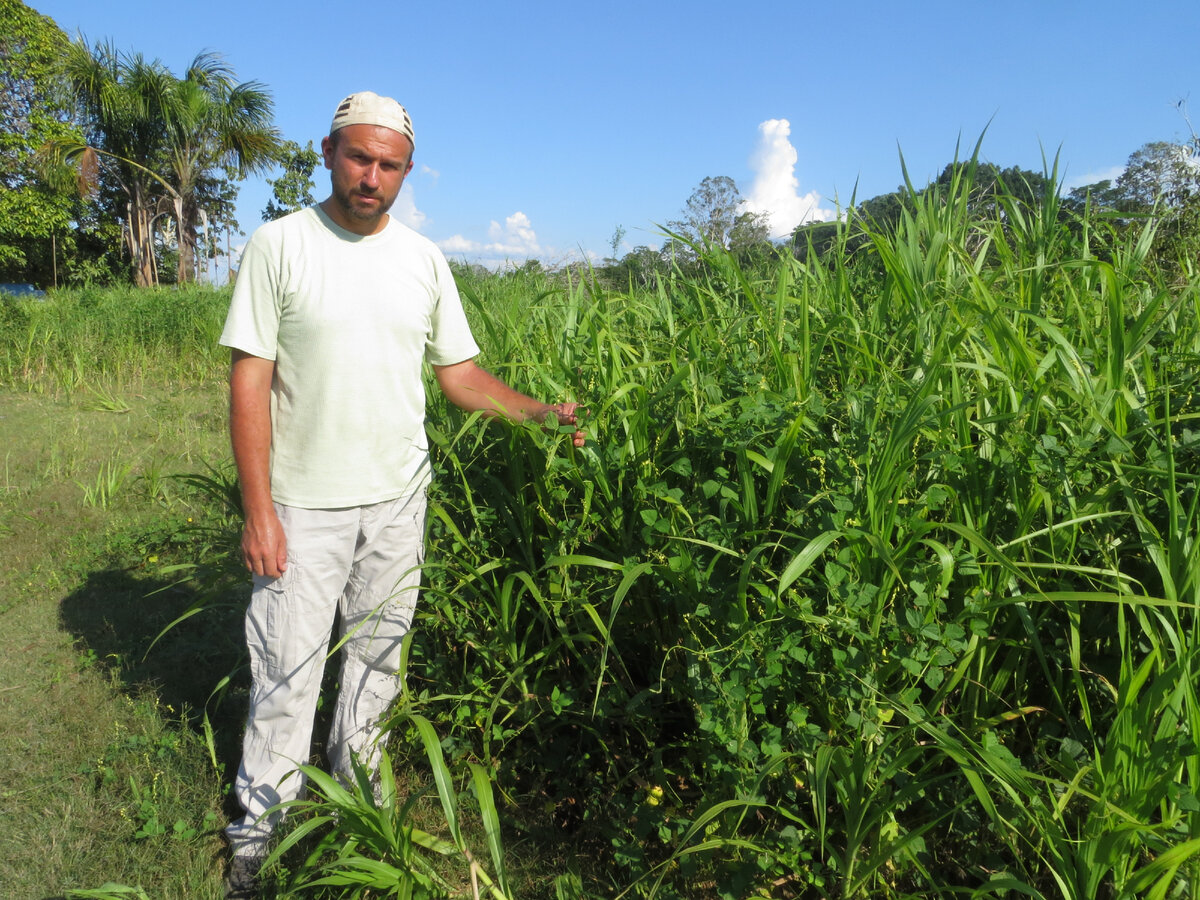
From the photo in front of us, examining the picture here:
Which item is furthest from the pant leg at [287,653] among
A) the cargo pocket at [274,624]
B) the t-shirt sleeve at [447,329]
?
the t-shirt sleeve at [447,329]

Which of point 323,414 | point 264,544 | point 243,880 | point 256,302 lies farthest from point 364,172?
point 243,880

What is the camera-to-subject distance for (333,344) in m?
2.07

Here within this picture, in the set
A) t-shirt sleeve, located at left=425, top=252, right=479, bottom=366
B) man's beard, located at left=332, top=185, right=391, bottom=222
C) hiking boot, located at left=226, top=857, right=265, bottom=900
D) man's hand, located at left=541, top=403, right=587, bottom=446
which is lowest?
hiking boot, located at left=226, top=857, right=265, bottom=900

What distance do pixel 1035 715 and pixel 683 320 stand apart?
1.74 metres

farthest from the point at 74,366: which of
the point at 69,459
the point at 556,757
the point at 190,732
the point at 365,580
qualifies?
the point at 556,757

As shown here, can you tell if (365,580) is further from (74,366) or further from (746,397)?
(74,366)

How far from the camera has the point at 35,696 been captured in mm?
3029

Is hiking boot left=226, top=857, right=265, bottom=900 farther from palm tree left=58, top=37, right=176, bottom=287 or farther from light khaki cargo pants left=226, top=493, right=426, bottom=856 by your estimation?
palm tree left=58, top=37, right=176, bottom=287

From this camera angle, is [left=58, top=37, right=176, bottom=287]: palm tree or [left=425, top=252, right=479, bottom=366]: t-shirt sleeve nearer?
[left=425, top=252, right=479, bottom=366]: t-shirt sleeve

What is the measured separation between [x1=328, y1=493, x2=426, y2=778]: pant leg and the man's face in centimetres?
Answer: 81

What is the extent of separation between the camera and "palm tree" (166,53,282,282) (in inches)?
917

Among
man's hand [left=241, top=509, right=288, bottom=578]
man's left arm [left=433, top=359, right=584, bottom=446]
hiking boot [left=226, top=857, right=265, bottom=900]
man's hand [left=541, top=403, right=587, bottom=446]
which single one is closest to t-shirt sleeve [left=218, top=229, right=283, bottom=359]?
man's hand [left=241, top=509, right=288, bottom=578]

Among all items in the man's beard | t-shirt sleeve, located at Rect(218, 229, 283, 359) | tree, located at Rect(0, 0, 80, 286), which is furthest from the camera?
tree, located at Rect(0, 0, 80, 286)

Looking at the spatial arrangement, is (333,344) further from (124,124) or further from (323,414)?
(124,124)
